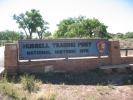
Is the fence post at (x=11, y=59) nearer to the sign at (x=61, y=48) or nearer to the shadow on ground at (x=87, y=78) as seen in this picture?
the sign at (x=61, y=48)

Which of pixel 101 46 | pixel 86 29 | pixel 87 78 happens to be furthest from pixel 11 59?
pixel 86 29

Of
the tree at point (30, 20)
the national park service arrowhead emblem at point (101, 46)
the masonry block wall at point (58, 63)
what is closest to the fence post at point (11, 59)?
the masonry block wall at point (58, 63)

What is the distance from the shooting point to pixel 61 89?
5730 millimetres

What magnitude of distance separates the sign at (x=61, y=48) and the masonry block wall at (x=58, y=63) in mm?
273

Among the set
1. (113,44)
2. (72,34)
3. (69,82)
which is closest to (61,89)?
(69,82)

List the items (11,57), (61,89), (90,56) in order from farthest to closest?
(90,56)
(11,57)
(61,89)

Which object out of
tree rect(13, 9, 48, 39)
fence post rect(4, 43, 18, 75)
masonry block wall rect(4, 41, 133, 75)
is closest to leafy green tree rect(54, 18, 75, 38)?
tree rect(13, 9, 48, 39)

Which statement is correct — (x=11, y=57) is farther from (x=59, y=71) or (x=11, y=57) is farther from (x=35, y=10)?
(x=35, y=10)

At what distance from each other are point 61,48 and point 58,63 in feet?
2.52

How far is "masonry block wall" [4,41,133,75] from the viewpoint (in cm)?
706

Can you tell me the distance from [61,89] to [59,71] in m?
2.03

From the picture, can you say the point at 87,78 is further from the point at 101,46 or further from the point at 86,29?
the point at 86,29

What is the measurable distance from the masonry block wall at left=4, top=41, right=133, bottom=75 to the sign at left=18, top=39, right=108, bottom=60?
273 millimetres

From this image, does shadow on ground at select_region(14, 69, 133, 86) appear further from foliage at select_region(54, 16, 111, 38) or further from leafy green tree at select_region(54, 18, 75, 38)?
leafy green tree at select_region(54, 18, 75, 38)
